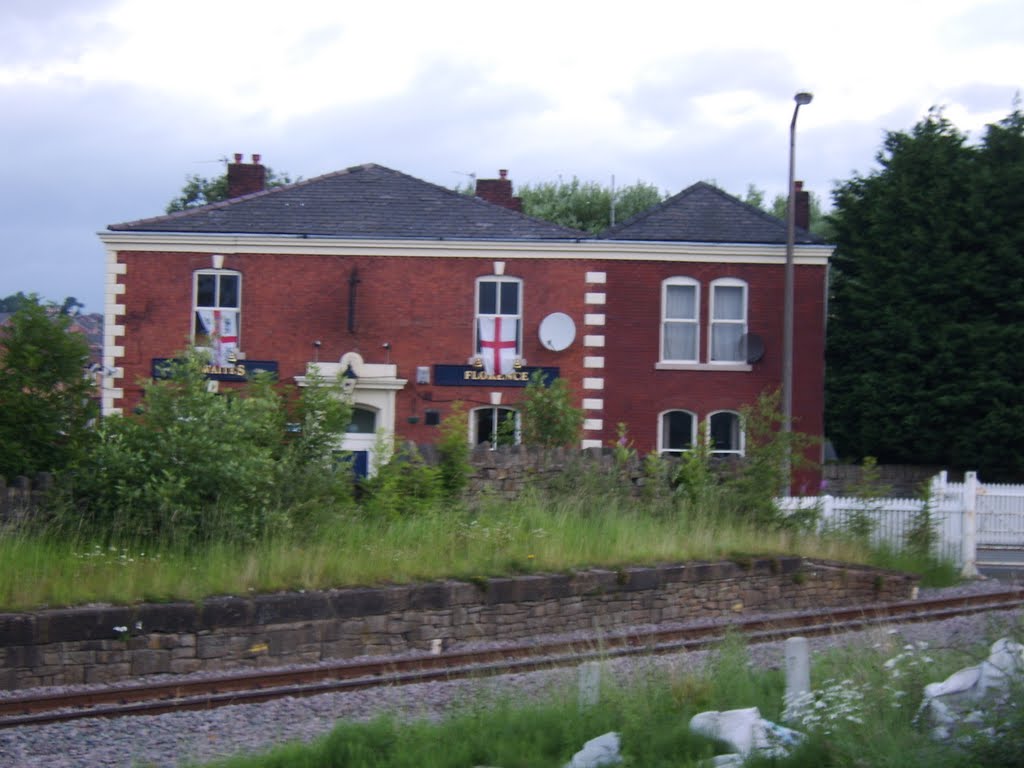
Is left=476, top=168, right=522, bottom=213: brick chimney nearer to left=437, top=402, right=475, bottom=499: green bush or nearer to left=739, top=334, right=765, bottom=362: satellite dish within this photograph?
left=739, top=334, right=765, bottom=362: satellite dish

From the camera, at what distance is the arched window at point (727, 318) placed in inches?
1048

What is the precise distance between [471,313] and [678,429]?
5.37m

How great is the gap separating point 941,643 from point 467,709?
5.95 meters

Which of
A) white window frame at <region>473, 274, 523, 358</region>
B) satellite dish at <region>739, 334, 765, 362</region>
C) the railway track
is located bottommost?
the railway track

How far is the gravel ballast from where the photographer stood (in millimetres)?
7676

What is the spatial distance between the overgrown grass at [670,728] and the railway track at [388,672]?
1735 millimetres

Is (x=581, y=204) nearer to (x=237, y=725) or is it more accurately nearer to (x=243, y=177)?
(x=243, y=177)

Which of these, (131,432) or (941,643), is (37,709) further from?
(941,643)

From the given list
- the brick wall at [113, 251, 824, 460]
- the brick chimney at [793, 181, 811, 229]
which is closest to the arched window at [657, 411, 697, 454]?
the brick wall at [113, 251, 824, 460]

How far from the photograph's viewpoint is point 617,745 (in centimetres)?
670

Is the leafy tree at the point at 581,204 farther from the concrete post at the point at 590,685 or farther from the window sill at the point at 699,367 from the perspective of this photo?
the concrete post at the point at 590,685

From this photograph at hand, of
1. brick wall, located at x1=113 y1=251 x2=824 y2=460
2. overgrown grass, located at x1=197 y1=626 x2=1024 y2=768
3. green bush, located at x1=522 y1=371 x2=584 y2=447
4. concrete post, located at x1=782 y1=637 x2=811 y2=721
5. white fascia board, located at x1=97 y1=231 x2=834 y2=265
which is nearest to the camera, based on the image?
overgrown grass, located at x1=197 y1=626 x2=1024 y2=768

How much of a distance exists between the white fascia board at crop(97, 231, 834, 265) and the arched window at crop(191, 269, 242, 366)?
1.93 feet

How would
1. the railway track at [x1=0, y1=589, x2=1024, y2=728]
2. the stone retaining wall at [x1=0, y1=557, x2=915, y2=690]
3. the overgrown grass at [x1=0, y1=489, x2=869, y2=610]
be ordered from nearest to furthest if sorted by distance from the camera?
the railway track at [x1=0, y1=589, x2=1024, y2=728], the stone retaining wall at [x1=0, y1=557, x2=915, y2=690], the overgrown grass at [x1=0, y1=489, x2=869, y2=610]
